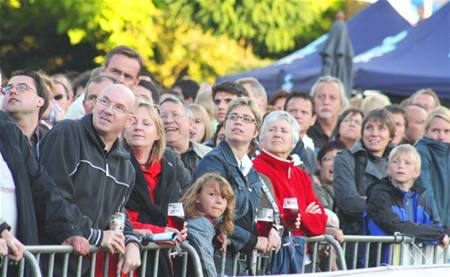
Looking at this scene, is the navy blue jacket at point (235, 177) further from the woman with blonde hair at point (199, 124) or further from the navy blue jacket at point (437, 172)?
the navy blue jacket at point (437, 172)

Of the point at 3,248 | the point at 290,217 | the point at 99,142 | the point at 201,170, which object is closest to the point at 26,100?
the point at 99,142

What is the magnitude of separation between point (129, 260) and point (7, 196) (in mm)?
943

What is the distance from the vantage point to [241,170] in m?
10.4

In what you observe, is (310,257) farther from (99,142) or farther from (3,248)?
(3,248)

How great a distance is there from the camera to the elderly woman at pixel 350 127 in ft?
44.7

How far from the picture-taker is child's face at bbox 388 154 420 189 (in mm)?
11820

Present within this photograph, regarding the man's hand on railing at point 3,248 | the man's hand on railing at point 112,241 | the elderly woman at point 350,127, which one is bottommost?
the man's hand on railing at point 3,248

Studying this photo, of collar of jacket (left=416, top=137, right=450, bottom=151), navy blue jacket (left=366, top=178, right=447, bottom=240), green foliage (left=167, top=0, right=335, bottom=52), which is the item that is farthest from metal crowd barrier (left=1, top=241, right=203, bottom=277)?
green foliage (left=167, top=0, right=335, bottom=52)

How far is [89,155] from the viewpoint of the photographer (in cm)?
906

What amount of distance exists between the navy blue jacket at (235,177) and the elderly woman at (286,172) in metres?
0.33

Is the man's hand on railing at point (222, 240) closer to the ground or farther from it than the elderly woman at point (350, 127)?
closer to the ground

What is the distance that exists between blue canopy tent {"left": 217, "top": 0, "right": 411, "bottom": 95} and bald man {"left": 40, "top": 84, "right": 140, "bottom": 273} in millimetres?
11205

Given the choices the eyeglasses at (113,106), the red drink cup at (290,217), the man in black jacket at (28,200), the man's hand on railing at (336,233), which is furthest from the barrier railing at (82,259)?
the man's hand on railing at (336,233)

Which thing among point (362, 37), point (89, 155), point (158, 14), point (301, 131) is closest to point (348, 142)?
point (301, 131)
